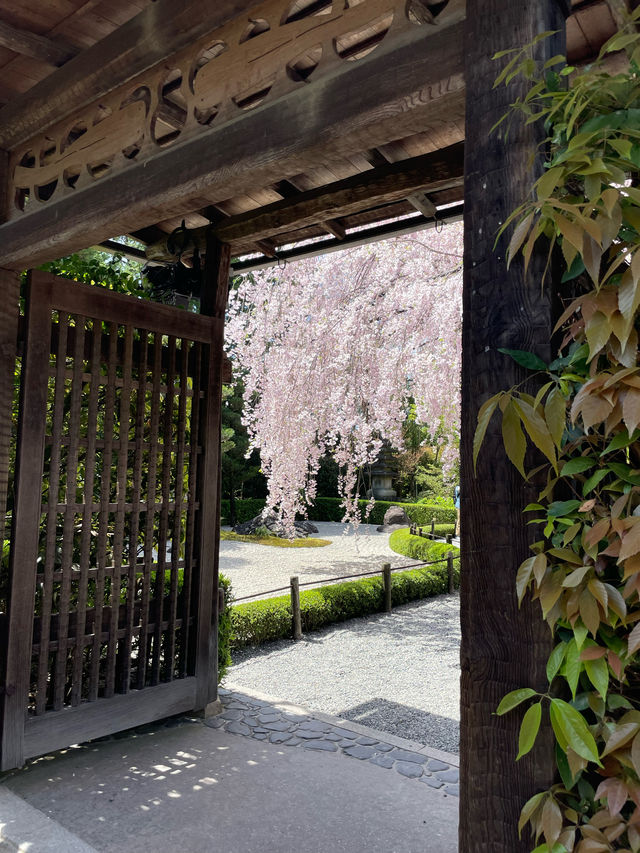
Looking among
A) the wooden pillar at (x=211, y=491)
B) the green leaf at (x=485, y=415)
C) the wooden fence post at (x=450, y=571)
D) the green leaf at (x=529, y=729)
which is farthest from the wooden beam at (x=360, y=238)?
the wooden fence post at (x=450, y=571)

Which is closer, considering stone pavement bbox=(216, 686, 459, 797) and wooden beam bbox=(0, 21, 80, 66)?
wooden beam bbox=(0, 21, 80, 66)

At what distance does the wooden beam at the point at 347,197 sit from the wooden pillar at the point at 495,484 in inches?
61.5

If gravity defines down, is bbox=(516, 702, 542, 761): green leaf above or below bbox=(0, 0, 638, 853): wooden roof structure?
below

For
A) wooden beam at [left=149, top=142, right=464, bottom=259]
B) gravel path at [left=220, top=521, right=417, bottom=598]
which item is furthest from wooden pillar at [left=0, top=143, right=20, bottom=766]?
gravel path at [left=220, top=521, right=417, bottom=598]

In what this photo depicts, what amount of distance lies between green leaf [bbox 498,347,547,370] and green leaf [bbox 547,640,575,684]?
44 centimetres

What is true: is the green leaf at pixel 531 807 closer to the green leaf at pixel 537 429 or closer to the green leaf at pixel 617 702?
the green leaf at pixel 617 702

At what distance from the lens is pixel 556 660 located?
102 cm

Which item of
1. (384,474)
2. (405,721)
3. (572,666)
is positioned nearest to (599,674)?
(572,666)

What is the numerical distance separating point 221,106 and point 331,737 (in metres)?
3.02

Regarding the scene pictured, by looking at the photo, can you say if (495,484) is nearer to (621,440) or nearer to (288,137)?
(621,440)

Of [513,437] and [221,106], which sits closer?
[513,437]

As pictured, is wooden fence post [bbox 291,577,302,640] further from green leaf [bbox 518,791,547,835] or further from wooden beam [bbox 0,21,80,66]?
green leaf [bbox 518,791,547,835]

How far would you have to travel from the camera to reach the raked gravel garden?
4242 millimetres

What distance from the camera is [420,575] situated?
27.9ft
